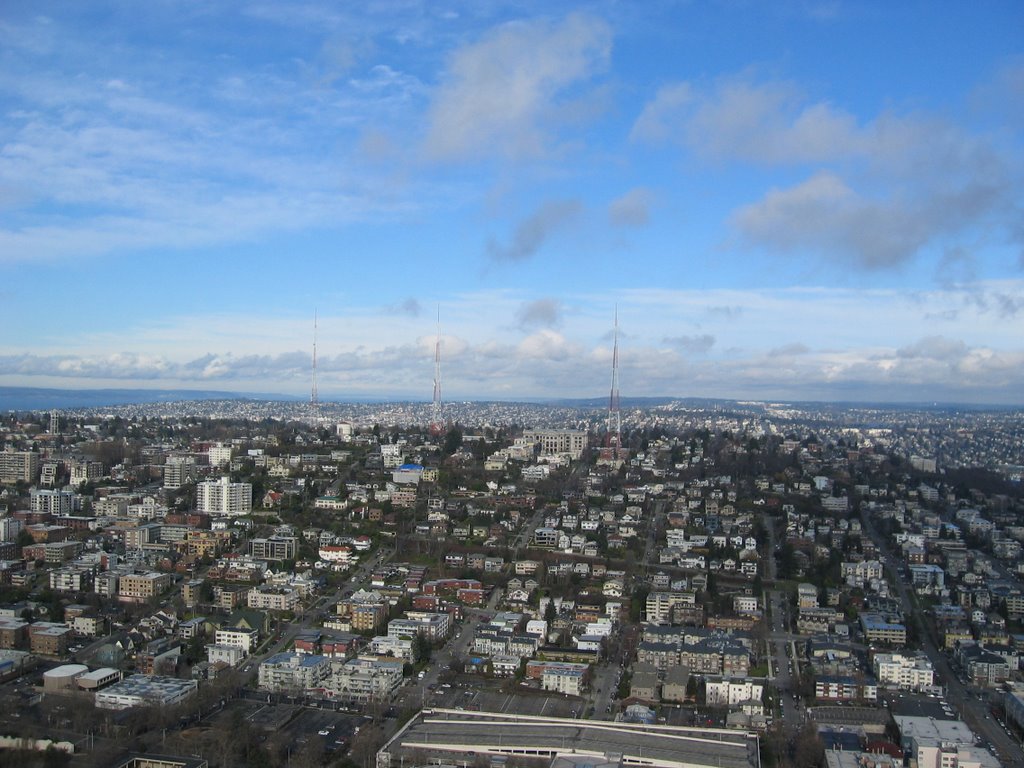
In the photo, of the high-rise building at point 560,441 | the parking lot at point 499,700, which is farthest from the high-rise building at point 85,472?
the parking lot at point 499,700

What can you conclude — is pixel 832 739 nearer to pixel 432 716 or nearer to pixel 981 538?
pixel 432 716

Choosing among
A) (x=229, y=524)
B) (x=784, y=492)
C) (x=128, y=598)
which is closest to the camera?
(x=128, y=598)

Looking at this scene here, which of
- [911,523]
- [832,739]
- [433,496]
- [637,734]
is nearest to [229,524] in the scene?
[433,496]

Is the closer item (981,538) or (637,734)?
(637,734)

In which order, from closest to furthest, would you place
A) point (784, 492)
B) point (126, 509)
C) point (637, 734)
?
point (637, 734)
point (126, 509)
point (784, 492)

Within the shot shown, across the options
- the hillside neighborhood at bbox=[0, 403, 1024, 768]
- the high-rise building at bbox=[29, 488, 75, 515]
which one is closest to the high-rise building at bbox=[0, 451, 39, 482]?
the hillside neighborhood at bbox=[0, 403, 1024, 768]

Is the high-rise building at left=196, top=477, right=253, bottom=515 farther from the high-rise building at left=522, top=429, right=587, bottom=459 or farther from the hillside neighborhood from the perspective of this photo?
the high-rise building at left=522, top=429, right=587, bottom=459

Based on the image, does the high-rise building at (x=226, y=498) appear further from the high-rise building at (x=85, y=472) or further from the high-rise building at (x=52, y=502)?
the high-rise building at (x=85, y=472)

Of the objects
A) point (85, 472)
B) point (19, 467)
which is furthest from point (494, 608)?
point (19, 467)
